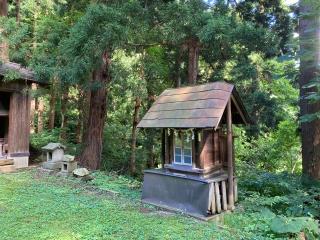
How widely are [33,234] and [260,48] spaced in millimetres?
7733

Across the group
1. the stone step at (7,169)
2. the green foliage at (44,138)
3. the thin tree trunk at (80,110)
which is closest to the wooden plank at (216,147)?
the stone step at (7,169)

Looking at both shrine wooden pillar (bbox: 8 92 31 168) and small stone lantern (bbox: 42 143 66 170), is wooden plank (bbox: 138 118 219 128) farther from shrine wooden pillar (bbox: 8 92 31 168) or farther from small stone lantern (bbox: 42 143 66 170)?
shrine wooden pillar (bbox: 8 92 31 168)

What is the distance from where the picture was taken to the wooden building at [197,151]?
20.8ft

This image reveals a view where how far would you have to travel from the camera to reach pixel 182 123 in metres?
6.62

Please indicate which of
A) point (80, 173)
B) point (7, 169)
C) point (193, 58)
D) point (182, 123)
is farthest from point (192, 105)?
point (7, 169)

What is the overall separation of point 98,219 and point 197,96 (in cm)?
337

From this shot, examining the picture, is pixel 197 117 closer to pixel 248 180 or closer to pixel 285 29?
pixel 248 180

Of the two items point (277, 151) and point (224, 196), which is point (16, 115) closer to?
point (224, 196)

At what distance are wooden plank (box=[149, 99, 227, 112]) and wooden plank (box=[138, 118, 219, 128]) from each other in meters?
0.38

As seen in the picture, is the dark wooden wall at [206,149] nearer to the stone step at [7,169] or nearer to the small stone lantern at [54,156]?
the small stone lantern at [54,156]

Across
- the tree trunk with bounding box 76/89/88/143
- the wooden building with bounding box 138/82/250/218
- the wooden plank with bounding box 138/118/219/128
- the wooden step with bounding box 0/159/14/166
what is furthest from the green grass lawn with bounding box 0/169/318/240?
the tree trunk with bounding box 76/89/88/143

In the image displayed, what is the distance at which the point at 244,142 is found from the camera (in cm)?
1759

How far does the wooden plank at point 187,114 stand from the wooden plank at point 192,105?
0.10 m

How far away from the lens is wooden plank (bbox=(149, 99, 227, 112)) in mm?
6493
